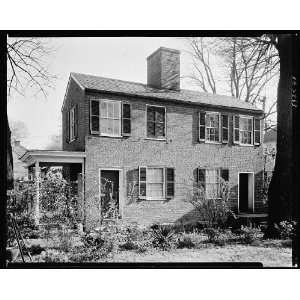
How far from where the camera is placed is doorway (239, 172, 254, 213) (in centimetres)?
1349

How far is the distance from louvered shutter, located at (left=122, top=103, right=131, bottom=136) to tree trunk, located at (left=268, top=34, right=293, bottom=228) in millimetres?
4532

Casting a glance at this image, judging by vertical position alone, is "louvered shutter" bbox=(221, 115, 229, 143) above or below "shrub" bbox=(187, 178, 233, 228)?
above

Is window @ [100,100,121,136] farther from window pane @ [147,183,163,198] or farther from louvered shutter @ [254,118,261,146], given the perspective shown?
louvered shutter @ [254,118,261,146]

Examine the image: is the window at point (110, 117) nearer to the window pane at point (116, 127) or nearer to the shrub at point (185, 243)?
the window pane at point (116, 127)

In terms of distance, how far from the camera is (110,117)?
476 inches

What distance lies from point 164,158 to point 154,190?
1092 mm

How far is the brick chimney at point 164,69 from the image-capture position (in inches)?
528

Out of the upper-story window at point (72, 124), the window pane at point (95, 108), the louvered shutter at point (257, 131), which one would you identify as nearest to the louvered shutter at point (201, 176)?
the louvered shutter at point (257, 131)

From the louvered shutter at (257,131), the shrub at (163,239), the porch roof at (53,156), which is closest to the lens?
the shrub at (163,239)

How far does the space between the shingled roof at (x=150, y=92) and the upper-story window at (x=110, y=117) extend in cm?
40

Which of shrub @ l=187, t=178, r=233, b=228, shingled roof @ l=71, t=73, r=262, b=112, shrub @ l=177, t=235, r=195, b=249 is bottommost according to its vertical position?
shrub @ l=177, t=235, r=195, b=249

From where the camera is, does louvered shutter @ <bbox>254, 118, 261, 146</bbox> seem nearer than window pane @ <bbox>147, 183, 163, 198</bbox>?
No

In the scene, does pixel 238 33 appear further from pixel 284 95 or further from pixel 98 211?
pixel 98 211

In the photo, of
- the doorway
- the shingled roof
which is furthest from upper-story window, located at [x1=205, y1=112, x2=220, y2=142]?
the doorway
